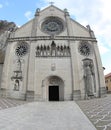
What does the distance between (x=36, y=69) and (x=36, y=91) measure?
3138 millimetres

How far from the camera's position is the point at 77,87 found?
22.4 m

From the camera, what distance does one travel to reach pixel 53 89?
2419 centimetres

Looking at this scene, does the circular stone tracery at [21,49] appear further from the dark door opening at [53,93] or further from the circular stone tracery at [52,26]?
the dark door opening at [53,93]

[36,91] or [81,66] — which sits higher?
[81,66]

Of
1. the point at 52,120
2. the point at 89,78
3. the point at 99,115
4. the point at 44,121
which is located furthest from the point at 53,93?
the point at 44,121

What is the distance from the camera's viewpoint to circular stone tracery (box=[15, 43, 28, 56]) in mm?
24844

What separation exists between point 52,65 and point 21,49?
18.3 ft

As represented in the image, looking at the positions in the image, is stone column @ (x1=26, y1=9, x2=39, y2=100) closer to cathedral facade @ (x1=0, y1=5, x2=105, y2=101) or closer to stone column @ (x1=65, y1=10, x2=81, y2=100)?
cathedral facade @ (x1=0, y1=5, x2=105, y2=101)

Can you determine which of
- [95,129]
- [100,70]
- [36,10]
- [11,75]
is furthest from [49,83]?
[95,129]

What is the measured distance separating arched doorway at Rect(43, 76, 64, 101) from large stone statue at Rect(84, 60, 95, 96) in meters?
3.51

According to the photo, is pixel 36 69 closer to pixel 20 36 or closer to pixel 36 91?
pixel 36 91

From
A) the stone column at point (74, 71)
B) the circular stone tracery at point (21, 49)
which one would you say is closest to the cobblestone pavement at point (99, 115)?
the stone column at point (74, 71)

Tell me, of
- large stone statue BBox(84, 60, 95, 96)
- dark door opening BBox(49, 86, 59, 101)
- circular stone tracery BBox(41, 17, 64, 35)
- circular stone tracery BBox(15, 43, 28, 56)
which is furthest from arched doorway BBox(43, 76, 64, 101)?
circular stone tracery BBox(41, 17, 64, 35)

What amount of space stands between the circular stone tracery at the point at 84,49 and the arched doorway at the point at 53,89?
18.3ft
